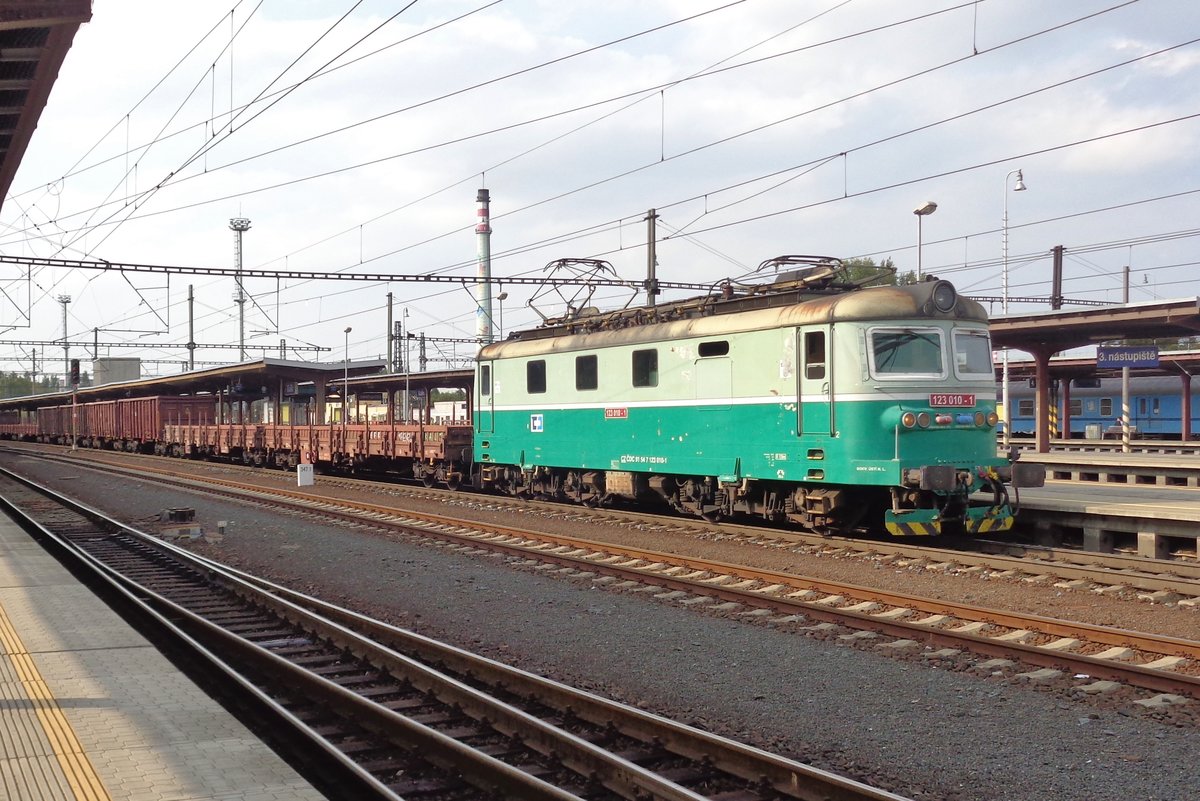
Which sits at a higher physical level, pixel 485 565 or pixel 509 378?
pixel 509 378

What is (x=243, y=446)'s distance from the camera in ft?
131

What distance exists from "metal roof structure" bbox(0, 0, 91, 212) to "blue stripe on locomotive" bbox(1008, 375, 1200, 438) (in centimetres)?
3765

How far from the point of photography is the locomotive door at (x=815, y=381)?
44.1 ft

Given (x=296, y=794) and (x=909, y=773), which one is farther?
(x=909, y=773)

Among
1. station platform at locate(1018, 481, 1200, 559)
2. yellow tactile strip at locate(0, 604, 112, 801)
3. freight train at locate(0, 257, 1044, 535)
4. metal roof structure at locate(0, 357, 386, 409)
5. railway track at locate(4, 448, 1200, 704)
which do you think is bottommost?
railway track at locate(4, 448, 1200, 704)

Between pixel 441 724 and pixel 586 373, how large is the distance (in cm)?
1204

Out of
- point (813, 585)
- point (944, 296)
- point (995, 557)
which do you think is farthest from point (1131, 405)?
point (813, 585)

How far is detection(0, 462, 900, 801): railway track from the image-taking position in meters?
5.34

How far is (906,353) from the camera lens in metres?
13.4

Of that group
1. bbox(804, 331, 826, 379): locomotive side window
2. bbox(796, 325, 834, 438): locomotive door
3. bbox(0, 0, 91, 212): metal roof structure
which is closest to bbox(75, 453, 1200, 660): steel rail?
bbox(796, 325, 834, 438): locomotive door

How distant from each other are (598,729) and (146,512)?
1772cm

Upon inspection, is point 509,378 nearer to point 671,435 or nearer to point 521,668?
point 671,435

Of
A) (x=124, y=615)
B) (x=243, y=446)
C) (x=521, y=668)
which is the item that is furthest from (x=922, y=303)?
(x=243, y=446)

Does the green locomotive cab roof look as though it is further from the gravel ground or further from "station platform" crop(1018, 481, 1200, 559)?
the gravel ground
